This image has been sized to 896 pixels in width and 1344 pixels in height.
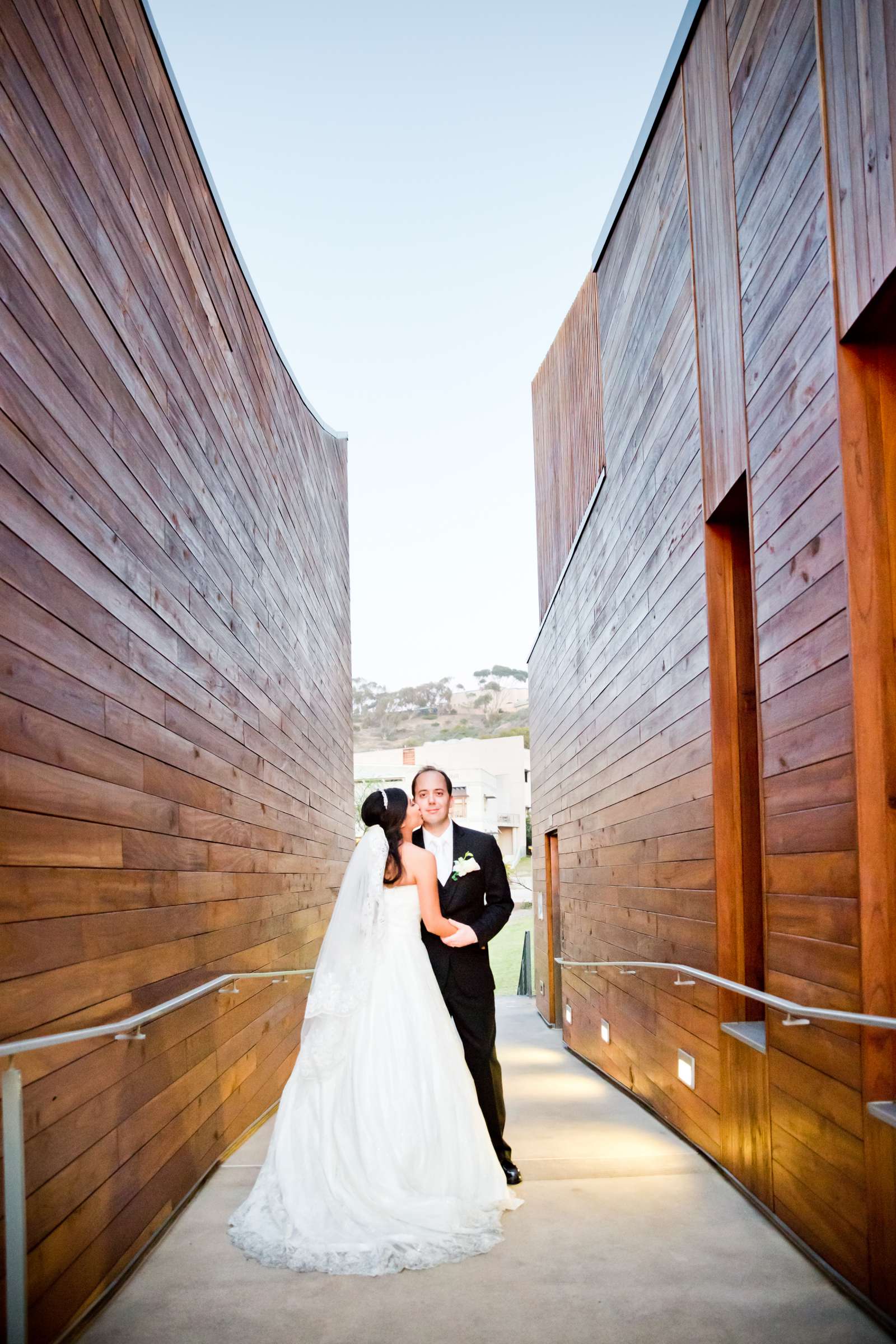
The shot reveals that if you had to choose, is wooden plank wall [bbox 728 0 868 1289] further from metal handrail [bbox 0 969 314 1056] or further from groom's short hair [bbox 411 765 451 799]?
metal handrail [bbox 0 969 314 1056]

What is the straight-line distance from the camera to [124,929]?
3260mm

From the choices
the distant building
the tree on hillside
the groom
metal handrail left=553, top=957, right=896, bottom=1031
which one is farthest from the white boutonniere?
the tree on hillside

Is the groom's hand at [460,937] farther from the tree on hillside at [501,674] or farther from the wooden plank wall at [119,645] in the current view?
the tree on hillside at [501,674]

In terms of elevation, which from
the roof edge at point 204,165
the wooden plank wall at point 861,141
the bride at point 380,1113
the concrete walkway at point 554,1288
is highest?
the roof edge at point 204,165

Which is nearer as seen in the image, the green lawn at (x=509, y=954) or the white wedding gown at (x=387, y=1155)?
the white wedding gown at (x=387, y=1155)

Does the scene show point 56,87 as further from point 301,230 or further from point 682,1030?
point 301,230

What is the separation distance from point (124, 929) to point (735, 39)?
12.4ft

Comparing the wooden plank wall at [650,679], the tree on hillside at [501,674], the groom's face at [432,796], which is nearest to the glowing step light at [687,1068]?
the wooden plank wall at [650,679]

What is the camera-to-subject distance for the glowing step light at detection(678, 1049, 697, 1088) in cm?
455

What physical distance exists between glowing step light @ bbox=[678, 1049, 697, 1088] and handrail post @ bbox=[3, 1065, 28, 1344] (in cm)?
305

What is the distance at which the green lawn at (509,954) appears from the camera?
90.3 feet

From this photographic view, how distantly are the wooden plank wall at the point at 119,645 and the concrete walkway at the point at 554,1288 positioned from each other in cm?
23

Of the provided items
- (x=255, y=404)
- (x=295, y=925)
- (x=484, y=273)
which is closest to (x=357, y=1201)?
(x=295, y=925)

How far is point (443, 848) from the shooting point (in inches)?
166
